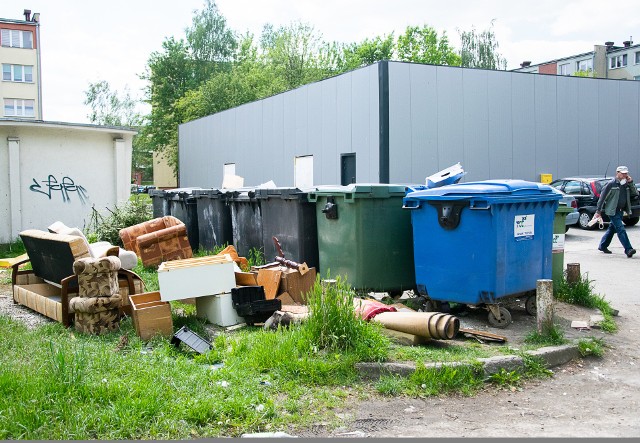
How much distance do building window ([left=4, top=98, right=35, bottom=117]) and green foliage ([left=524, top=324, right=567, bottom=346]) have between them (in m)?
57.8

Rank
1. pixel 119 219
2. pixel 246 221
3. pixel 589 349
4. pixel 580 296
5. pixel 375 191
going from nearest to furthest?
pixel 589 349 → pixel 375 191 → pixel 580 296 → pixel 246 221 → pixel 119 219

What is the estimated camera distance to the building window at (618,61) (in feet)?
205

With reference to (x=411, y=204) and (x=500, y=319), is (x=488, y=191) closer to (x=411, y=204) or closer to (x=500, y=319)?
(x=411, y=204)

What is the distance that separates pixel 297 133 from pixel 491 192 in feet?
53.0

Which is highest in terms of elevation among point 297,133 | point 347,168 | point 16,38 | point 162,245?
point 16,38

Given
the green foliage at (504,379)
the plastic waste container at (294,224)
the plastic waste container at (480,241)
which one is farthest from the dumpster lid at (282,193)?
the green foliage at (504,379)

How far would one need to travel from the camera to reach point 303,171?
22.0m

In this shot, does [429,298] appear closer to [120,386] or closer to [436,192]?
[436,192]

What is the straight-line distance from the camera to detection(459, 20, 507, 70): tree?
182 feet

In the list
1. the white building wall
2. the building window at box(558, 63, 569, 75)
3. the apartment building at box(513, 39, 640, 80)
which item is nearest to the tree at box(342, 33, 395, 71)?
the apartment building at box(513, 39, 640, 80)

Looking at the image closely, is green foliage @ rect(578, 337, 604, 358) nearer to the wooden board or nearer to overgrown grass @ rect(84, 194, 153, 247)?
the wooden board

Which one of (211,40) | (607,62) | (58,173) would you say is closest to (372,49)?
(211,40)

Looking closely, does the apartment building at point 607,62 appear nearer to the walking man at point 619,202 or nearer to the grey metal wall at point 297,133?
the grey metal wall at point 297,133

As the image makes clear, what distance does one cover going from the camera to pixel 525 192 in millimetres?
6863
